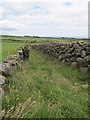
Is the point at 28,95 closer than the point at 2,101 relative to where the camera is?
No

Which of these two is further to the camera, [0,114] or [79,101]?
[79,101]

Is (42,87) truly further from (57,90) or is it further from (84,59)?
(84,59)

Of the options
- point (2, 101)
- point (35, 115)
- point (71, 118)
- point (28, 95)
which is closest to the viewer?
point (35, 115)

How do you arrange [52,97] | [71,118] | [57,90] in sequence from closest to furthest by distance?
1. [71,118]
2. [52,97]
3. [57,90]

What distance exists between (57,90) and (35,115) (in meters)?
1.48

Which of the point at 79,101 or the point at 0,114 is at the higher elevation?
the point at 0,114

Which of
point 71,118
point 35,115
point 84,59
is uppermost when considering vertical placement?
point 84,59

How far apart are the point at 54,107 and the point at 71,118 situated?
36cm

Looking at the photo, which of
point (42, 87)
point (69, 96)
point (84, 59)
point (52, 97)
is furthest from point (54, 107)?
point (84, 59)

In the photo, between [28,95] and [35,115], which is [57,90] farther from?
[35,115]

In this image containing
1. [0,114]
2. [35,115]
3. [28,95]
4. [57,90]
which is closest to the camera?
[0,114]

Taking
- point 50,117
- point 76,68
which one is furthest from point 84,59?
point 50,117

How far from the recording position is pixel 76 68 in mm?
7824

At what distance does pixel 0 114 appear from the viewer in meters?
2.22
